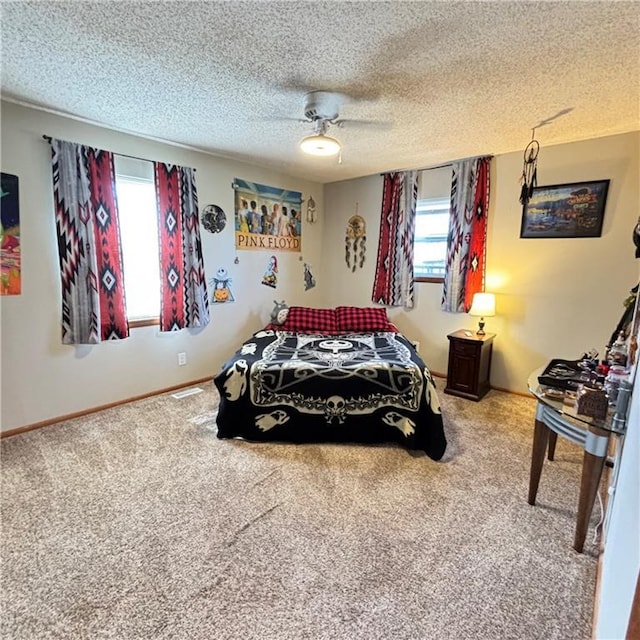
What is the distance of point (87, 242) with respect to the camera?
9.32ft

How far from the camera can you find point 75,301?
2838 mm

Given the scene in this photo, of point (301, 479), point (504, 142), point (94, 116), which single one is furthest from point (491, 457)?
point (94, 116)

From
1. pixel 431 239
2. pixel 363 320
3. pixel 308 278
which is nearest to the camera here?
pixel 363 320

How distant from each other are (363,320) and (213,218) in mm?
1908

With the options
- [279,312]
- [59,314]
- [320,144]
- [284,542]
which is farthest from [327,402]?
[59,314]

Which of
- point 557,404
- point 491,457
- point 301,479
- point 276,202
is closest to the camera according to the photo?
point 557,404

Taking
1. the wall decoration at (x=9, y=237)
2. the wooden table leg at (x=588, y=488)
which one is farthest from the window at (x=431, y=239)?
the wall decoration at (x=9, y=237)

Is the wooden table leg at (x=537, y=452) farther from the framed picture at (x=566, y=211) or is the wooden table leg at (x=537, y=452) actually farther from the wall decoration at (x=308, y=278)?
the wall decoration at (x=308, y=278)

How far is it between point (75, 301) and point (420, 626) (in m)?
3.05

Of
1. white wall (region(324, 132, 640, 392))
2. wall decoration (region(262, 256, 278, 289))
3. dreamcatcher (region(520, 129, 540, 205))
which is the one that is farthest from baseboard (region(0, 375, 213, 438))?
dreamcatcher (region(520, 129, 540, 205))

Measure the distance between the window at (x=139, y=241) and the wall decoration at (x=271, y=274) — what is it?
4.30ft

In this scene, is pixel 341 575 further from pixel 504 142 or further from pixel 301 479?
pixel 504 142

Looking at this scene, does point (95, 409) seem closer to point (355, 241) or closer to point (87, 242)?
point (87, 242)

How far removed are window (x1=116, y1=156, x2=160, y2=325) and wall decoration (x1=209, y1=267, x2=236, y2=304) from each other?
0.60 m
